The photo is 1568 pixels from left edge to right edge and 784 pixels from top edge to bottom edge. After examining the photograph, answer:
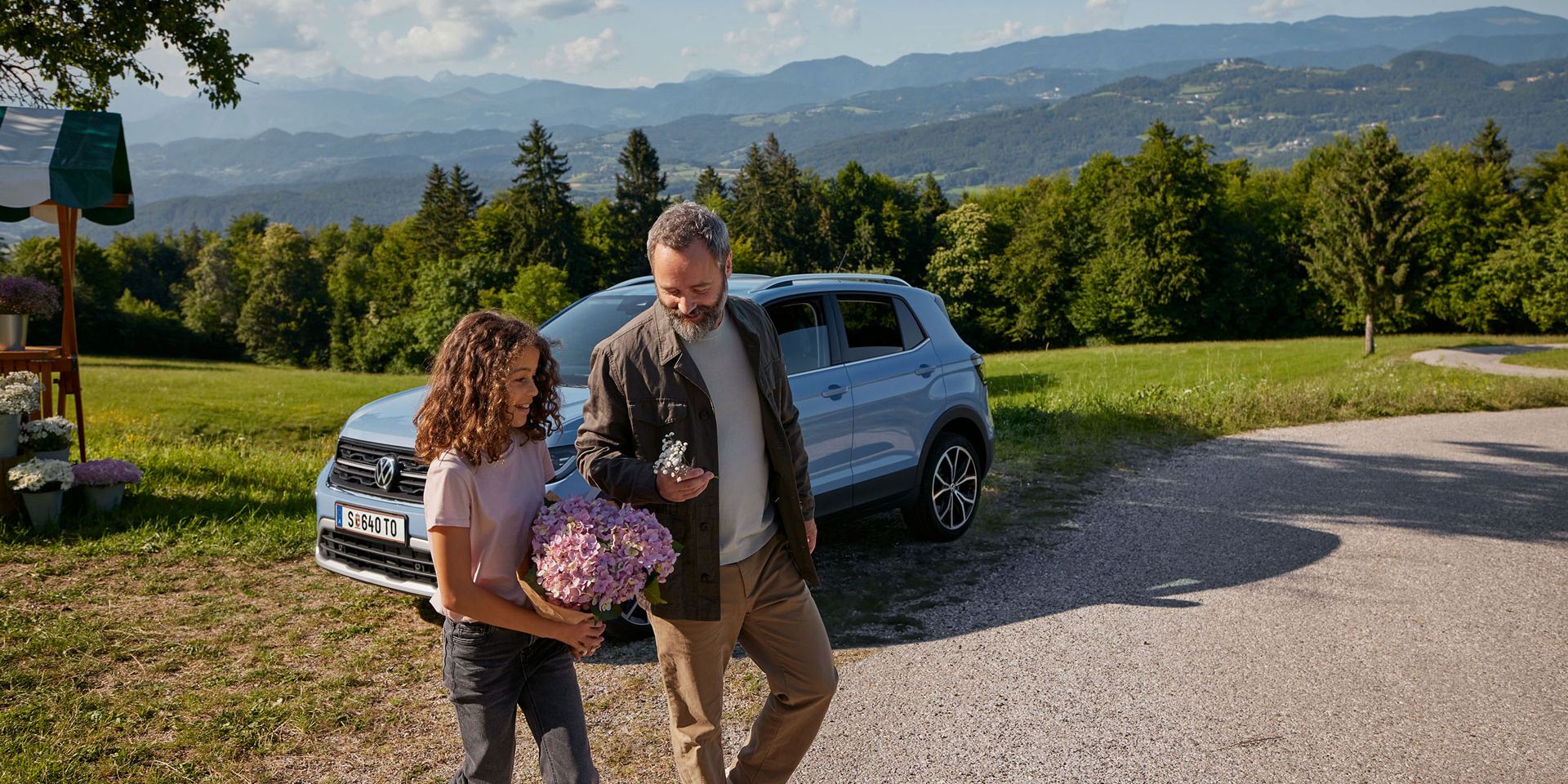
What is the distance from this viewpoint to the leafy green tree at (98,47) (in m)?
11.3

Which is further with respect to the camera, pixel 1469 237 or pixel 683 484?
pixel 1469 237

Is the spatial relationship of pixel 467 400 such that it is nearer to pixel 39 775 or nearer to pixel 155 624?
pixel 39 775

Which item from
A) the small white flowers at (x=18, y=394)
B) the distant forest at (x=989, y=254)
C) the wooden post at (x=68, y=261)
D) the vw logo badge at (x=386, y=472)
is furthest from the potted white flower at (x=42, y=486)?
the distant forest at (x=989, y=254)

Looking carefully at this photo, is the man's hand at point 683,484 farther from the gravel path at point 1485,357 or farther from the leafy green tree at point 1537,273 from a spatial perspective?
the leafy green tree at point 1537,273

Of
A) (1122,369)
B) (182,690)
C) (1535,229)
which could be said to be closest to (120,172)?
(182,690)

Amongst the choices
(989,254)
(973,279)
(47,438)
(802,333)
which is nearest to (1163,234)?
(973,279)

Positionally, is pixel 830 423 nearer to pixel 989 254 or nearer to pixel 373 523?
pixel 373 523

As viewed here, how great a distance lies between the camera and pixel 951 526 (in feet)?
24.5

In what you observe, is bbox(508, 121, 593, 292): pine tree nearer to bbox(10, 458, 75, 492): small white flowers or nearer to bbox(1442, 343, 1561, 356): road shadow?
bbox(1442, 343, 1561, 356): road shadow

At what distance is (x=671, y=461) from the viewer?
109 inches

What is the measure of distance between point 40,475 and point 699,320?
6.43 metres

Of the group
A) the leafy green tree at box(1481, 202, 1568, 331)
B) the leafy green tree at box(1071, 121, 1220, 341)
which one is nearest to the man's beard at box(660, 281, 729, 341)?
the leafy green tree at box(1481, 202, 1568, 331)

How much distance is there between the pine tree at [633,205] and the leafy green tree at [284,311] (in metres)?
26.6

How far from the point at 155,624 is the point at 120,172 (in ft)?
19.1
